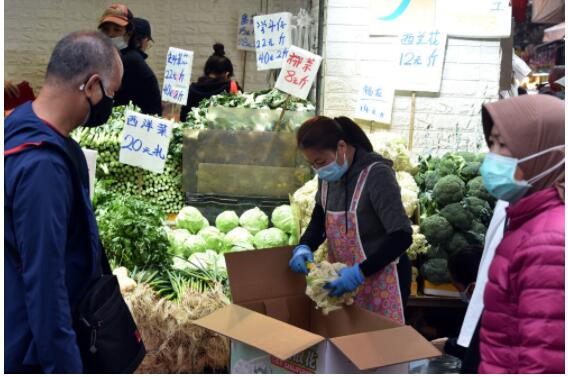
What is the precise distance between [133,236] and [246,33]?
225 inches

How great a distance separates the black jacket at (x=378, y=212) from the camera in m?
3.58

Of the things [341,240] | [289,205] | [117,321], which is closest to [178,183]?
[289,205]

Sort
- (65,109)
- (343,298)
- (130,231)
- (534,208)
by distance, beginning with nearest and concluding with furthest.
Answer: (534,208) → (65,109) → (343,298) → (130,231)

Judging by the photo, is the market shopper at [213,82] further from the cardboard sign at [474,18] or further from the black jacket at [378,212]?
the black jacket at [378,212]

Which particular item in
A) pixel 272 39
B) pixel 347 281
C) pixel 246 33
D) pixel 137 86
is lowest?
pixel 347 281

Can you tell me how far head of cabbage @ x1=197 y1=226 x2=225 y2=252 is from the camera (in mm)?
5492

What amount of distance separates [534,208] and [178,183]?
4006 mm

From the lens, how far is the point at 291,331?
3.14 meters

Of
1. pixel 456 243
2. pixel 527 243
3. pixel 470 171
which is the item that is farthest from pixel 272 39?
pixel 527 243

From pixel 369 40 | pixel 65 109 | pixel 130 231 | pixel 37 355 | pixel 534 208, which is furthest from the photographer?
pixel 369 40

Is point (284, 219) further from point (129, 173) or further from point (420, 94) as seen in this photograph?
point (420, 94)

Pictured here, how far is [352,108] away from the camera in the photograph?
5.77 m

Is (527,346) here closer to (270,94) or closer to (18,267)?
(18,267)

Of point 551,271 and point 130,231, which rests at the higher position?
point 551,271
